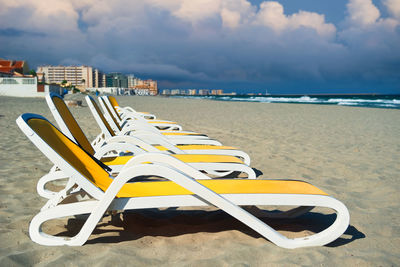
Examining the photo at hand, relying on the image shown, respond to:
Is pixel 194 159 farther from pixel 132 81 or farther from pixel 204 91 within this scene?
pixel 132 81

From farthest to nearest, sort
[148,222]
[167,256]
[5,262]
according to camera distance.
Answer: [148,222]
[167,256]
[5,262]

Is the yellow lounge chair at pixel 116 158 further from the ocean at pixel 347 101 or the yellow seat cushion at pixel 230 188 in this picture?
the ocean at pixel 347 101

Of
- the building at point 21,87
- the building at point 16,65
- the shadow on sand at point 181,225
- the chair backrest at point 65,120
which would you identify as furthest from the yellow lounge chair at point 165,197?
the building at point 16,65

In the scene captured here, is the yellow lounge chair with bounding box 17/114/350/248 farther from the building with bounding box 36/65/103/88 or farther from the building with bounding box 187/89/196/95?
the building with bounding box 187/89/196/95

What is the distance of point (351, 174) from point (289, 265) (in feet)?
10.3

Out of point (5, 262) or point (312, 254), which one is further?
point (312, 254)

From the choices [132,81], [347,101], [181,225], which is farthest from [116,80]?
[181,225]

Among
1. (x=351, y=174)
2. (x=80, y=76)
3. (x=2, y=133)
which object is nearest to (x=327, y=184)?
(x=351, y=174)

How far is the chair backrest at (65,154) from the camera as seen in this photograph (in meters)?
2.10

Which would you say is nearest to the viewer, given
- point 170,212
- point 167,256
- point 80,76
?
point 167,256

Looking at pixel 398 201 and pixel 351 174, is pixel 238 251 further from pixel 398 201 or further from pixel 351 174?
pixel 351 174

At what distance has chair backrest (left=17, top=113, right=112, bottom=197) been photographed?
2.10 m

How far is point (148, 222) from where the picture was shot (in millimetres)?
2752

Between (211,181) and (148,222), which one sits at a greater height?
(211,181)
